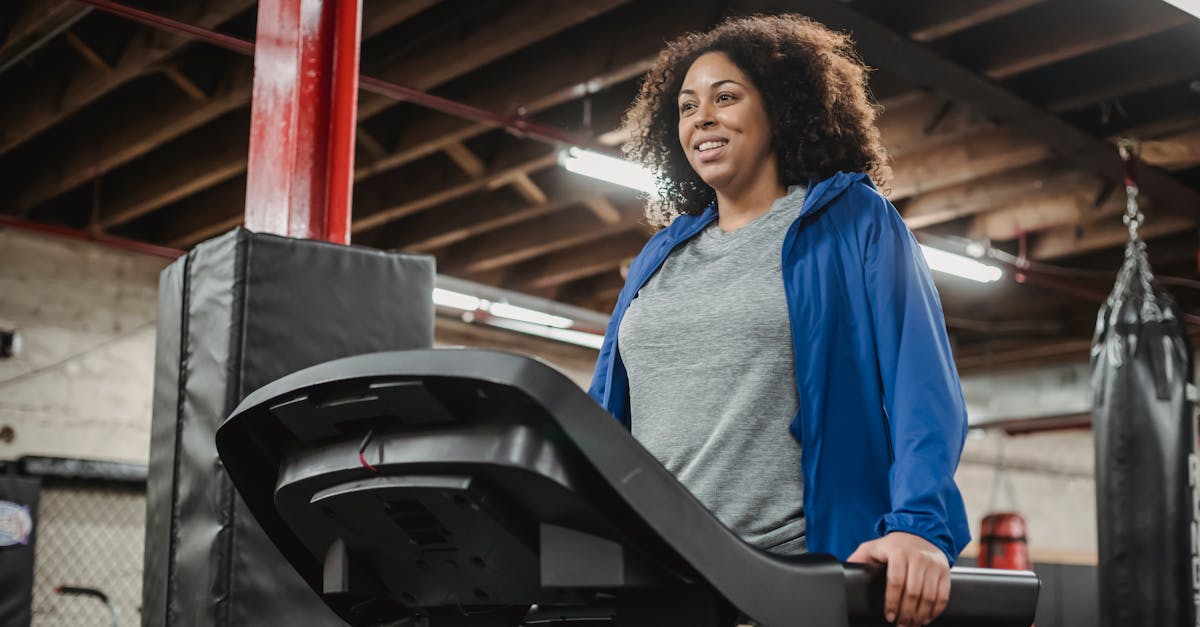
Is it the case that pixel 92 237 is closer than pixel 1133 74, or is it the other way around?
pixel 1133 74

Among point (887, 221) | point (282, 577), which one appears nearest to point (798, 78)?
point (887, 221)

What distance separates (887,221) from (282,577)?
4.31ft

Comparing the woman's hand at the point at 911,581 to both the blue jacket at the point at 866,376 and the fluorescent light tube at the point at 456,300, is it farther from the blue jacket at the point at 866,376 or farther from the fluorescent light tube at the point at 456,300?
the fluorescent light tube at the point at 456,300

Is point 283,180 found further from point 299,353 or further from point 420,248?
point 420,248

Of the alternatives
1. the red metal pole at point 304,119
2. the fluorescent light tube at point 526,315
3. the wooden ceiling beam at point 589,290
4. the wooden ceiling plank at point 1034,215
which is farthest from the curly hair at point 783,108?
the wooden ceiling beam at point 589,290

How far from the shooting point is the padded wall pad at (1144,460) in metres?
4.82

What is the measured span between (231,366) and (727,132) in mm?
1072

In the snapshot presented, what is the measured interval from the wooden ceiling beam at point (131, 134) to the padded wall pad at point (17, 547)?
71.1 inches

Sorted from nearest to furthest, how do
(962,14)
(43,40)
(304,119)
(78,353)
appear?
1. (304,119)
2. (962,14)
3. (43,40)
4. (78,353)

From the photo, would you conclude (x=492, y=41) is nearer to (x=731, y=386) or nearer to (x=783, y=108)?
(x=783, y=108)

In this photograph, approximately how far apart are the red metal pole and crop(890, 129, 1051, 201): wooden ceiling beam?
3952mm

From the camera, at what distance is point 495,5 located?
509 centimetres

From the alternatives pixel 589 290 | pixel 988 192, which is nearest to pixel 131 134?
pixel 589 290

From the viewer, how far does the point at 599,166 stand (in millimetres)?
→ 5797
